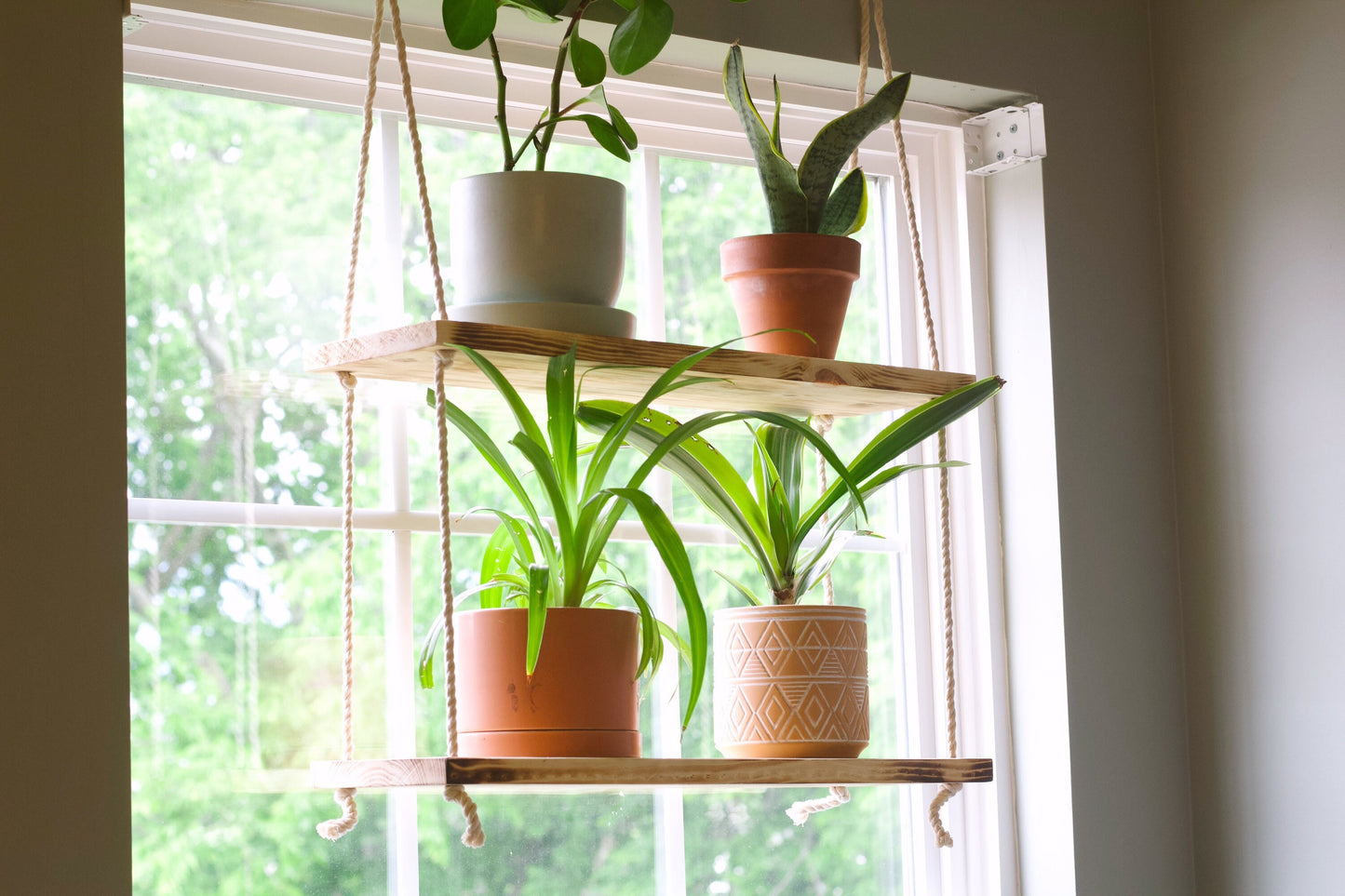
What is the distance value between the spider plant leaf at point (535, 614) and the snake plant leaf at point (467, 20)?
0.49 meters

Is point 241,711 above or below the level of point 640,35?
below

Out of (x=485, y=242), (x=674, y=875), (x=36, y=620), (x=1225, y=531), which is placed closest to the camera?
(x=36, y=620)

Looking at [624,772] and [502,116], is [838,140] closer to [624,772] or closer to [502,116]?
[502,116]

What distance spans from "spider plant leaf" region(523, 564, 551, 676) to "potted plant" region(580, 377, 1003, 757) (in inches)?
8.1

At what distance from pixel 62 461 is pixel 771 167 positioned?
2.43 feet

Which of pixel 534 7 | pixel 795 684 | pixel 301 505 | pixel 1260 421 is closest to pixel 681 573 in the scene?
pixel 795 684

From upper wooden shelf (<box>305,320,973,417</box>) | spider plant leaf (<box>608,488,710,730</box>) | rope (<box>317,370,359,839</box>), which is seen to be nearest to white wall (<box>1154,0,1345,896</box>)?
upper wooden shelf (<box>305,320,973,417</box>)

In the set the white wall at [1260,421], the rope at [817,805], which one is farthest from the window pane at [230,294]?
the white wall at [1260,421]

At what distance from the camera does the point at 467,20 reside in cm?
125

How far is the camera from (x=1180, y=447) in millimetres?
1843

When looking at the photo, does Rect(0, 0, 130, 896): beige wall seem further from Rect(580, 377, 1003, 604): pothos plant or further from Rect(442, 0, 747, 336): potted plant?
Rect(580, 377, 1003, 604): pothos plant

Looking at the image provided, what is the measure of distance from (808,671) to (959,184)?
2.67ft

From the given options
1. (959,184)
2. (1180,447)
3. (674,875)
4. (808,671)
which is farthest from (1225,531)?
(674,875)

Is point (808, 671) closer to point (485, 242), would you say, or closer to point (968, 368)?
point (485, 242)
